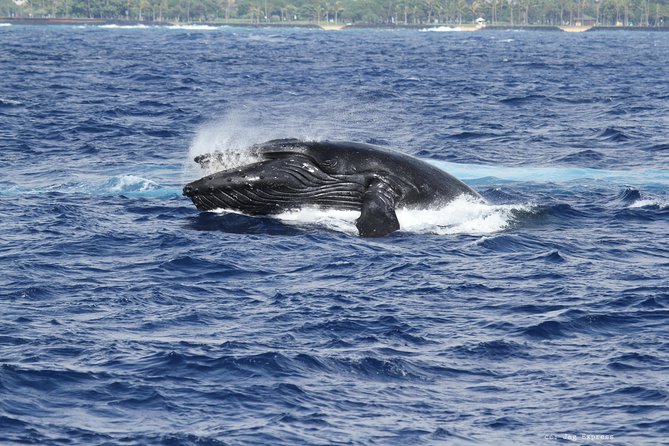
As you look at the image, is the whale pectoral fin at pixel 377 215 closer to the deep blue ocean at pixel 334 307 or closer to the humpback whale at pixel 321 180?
the humpback whale at pixel 321 180

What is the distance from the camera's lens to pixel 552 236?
73.7 ft

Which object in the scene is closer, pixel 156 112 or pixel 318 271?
pixel 318 271

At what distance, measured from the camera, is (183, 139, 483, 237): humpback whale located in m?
22.8

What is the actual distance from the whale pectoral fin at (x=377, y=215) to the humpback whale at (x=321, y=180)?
0.18 m

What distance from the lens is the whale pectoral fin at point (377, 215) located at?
2188 centimetres

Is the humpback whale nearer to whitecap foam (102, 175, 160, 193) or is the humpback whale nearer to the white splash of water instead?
whitecap foam (102, 175, 160, 193)

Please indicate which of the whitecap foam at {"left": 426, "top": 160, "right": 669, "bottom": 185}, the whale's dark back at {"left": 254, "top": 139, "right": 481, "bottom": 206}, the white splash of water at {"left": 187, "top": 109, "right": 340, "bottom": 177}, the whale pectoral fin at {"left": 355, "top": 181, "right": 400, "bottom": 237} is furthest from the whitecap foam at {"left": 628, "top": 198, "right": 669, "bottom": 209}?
the white splash of water at {"left": 187, "top": 109, "right": 340, "bottom": 177}

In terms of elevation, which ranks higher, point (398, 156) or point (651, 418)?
point (398, 156)

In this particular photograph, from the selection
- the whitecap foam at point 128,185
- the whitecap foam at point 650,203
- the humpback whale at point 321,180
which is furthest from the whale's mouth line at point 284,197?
the whitecap foam at point 650,203

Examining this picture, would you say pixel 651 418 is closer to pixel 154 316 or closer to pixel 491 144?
pixel 154 316

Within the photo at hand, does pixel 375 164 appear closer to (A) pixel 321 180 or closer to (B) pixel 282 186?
(A) pixel 321 180

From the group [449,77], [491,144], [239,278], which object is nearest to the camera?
[239,278]

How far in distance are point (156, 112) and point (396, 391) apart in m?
36.2

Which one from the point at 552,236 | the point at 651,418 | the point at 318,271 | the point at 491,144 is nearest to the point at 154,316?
the point at 318,271
